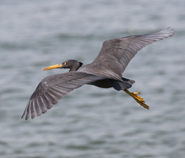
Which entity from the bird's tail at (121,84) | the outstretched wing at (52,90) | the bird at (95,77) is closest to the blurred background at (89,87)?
the bird at (95,77)

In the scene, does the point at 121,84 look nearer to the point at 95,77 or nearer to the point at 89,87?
the point at 95,77

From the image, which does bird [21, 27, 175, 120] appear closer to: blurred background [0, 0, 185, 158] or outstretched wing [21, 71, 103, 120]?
outstretched wing [21, 71, 103, 120]

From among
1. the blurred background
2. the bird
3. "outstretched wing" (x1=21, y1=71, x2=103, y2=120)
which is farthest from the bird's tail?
the blurred background

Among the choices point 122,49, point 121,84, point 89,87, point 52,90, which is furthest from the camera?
point 89,87

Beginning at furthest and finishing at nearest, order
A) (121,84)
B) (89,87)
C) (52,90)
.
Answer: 1. (89,87)
2. (121,84)
3. (52,90)

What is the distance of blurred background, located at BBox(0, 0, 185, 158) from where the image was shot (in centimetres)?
1334

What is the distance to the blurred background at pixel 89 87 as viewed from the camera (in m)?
13.3

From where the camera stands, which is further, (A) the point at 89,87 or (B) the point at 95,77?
(A) the point at 89,87

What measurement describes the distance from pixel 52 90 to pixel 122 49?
2.17 m

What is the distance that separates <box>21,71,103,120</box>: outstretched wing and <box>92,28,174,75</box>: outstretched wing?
1053 mm

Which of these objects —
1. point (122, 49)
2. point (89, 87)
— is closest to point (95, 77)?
point (122, 49)

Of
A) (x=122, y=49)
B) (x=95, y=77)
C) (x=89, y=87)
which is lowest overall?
(x=95, y=77)

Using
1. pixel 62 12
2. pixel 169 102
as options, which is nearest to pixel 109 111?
pixel 169 102

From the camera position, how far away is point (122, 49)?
9.02 m
